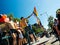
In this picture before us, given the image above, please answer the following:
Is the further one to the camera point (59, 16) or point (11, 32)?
point (11, 32)

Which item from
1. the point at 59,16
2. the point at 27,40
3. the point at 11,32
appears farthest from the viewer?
the point at 27,40

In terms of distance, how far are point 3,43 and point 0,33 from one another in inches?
17.2

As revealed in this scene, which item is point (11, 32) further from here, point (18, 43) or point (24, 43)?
point (24, 43)

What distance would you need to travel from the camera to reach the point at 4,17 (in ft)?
27.1

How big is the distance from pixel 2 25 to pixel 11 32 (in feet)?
1.58

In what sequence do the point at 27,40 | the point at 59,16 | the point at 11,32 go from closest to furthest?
the point at 59,16, the point at 11,32, the point at 27,40

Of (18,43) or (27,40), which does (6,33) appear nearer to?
(18,43)

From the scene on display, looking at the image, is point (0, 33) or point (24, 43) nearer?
point (0, 33)

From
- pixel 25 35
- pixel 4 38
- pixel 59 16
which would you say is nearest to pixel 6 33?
pixel 4 38

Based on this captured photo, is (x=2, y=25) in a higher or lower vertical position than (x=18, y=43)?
higher

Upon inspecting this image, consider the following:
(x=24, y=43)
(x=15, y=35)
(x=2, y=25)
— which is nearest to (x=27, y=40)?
(x=24, y=43)

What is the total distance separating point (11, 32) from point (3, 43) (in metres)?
0.53

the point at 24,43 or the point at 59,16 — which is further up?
the point at 59,16

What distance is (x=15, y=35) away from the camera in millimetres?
8156
